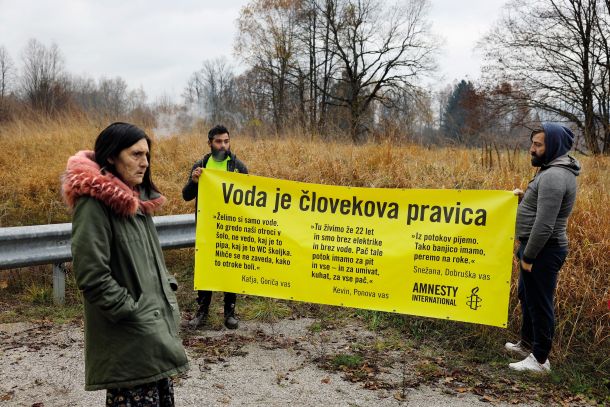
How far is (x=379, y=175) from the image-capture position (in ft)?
31.7

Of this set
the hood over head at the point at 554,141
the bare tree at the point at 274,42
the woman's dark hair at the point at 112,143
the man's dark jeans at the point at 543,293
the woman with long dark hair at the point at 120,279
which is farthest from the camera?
the bare tree at the point at 274,42

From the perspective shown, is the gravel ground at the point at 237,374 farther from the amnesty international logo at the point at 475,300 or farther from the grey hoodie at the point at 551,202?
the grey hoodie at the point at 551,202

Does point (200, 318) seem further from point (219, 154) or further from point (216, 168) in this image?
point (219, 154)

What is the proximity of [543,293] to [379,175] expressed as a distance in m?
5.40

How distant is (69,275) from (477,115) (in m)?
27.6

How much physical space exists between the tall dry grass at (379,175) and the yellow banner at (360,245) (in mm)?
1165

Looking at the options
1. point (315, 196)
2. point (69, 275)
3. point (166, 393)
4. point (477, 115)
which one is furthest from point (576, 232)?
point (477, 115)

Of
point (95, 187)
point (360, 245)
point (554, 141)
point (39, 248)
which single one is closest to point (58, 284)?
point (39, 248)

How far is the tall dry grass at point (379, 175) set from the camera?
204 inches

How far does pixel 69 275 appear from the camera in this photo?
21.7ft

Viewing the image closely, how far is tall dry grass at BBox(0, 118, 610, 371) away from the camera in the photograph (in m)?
5.19

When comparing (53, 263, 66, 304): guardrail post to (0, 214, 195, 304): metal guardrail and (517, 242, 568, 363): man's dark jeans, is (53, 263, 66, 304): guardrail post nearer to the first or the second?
(0, 214, 195, 304): metal guardrail

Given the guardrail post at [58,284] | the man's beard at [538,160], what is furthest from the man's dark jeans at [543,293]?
the guardrail post at [58,284]

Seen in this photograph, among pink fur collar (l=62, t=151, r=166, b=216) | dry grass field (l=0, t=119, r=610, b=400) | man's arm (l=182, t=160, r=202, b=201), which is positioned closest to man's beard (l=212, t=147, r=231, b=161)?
man's arm (l=182, t=160, r=202, b=201)
